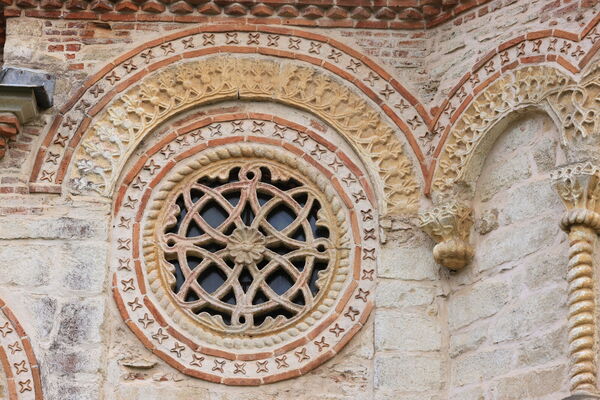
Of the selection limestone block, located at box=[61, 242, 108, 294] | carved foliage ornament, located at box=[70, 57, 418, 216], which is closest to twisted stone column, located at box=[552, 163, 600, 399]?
carved foliage ornament, located at box=[70, 57, 418, 216]

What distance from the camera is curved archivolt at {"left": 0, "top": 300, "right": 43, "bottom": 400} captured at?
10430 millimetres

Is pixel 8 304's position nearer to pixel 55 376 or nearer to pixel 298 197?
pixel 55 376

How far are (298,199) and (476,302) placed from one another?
58.3 inches

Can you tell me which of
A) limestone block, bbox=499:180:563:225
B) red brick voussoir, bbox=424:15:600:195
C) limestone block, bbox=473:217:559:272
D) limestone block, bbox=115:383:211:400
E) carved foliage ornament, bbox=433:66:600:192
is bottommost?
limestone block, bbox=115:383:211:400

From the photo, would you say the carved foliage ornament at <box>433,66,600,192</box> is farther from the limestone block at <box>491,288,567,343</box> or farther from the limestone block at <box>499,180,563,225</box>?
the limestone block at <box>491,288,567,343</box>

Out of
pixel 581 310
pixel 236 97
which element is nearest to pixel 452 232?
pixel 581 310

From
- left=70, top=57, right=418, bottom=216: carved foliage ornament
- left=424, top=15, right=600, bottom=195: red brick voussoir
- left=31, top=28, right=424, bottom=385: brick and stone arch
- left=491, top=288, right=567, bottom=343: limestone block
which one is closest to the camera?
left=491, top=288, right=567, bottom=343: limestone block

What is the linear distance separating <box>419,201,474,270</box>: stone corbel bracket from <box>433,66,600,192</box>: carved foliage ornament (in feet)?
0.75

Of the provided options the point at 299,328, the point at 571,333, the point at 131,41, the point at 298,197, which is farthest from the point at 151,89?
the point at 571,333

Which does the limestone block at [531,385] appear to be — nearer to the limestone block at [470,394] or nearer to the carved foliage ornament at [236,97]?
the limestone block at [470,394]

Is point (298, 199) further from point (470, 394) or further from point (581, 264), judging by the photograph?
point (581, 264)

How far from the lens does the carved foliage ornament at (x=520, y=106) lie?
1020 cm

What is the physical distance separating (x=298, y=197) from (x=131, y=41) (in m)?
1.63

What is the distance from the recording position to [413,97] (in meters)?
11.4
